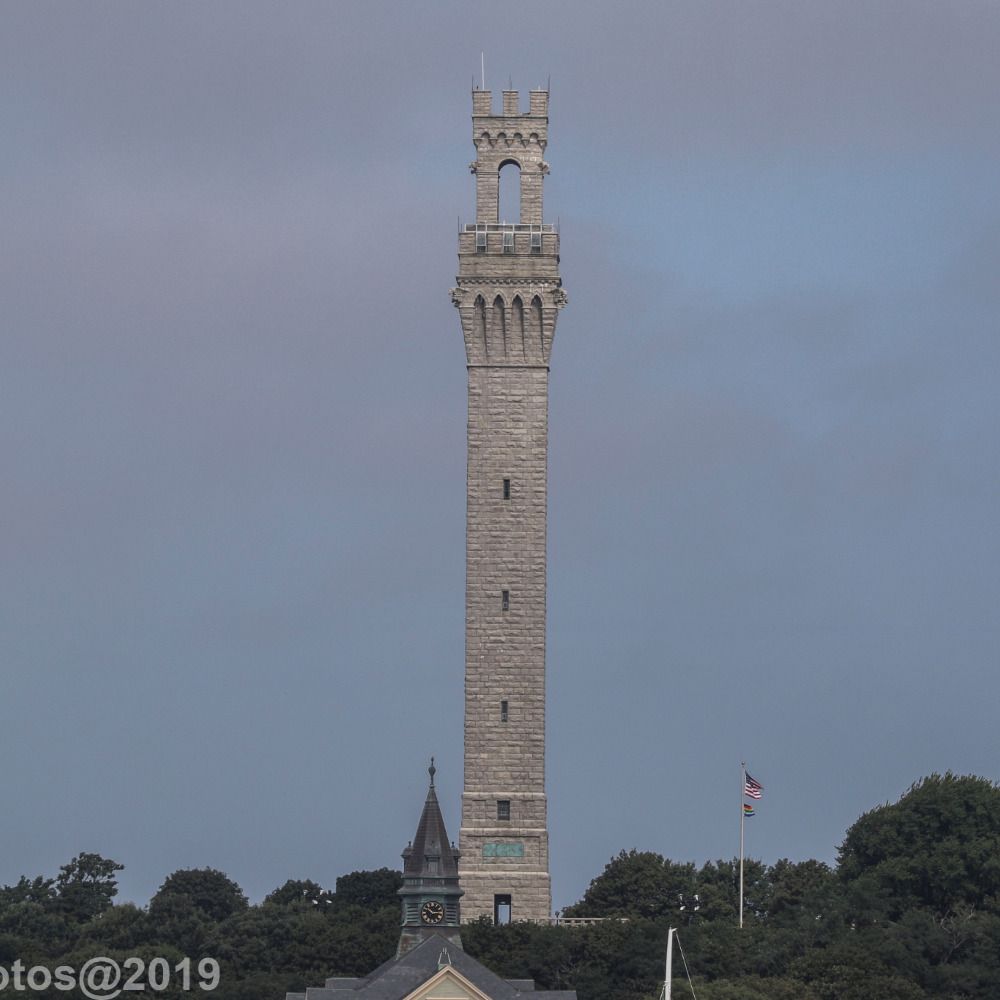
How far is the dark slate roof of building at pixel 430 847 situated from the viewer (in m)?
134

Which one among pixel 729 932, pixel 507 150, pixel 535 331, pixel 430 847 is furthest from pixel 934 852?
pixel 507 150

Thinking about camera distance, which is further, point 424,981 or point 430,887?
point 430,887

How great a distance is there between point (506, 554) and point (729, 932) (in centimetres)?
1988

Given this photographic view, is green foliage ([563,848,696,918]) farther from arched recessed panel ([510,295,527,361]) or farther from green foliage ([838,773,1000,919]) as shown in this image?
arched recessed panel ([510,295,527,361])

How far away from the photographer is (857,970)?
12256 cm

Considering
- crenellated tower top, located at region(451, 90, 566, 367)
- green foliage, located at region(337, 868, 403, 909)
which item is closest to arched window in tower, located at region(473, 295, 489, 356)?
crenellated tower top, located at region(451, 90, 566, 367)

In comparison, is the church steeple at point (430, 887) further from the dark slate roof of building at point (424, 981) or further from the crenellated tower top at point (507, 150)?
the crenellated tower top at point (507, 150)

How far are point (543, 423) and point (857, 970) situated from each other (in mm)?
29513

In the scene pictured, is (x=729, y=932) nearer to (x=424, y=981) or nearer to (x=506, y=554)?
(x=424, y=981)

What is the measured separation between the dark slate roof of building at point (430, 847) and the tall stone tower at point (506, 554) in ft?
4.08

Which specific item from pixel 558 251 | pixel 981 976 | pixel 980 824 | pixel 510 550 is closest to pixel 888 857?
pixel 980 824

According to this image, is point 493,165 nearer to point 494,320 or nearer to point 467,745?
point 494,320

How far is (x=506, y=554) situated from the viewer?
13512 centimetres

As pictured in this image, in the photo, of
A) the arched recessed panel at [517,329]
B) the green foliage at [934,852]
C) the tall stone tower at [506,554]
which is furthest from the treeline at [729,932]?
the arched recessed panel at [517,329]
